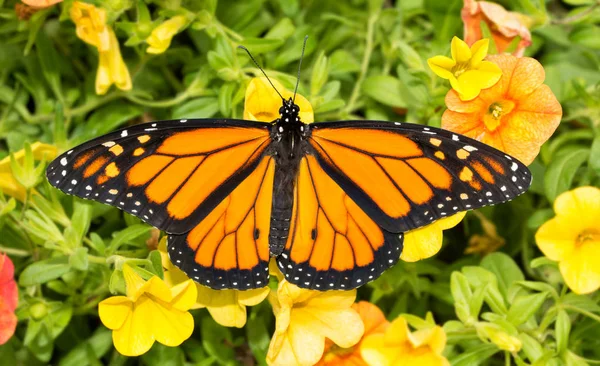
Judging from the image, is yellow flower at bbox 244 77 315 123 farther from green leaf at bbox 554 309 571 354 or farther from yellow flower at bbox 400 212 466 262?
green leaf at bbox 554 309 571 354

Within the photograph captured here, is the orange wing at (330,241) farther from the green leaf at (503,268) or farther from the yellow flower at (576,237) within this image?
the green leaf at (503,268)

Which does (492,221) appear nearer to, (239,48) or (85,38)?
(239,48)

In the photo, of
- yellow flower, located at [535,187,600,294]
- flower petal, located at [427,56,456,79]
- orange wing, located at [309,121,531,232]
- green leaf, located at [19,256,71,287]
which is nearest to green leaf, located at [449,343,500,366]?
yellow flower, located at [535,187,600,294]

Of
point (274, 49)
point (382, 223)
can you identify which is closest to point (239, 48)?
point (274, 49)

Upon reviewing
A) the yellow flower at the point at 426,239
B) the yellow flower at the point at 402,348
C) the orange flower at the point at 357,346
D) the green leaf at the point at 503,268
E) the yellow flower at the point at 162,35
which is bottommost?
the orange flower at the point at 357,346

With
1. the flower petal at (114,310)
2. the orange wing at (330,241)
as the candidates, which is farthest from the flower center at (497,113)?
the flower petal at (114,310)

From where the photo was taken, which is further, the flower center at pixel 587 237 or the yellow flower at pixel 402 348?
the flower center at pixel 587 237

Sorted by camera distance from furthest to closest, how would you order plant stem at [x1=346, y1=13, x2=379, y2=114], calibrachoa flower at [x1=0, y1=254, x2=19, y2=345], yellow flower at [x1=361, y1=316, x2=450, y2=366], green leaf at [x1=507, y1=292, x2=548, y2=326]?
plant stem at [x1=346, y1=13, x2=379, y2=114]
green leaf at [x1=507, y1=292, x2=548, y2=326]
calibrachoa flower at [x1=0, y1=254, x2=19, y2=345]
yellow flower at [x1=361, y1=316, x2=450, y2=366]
